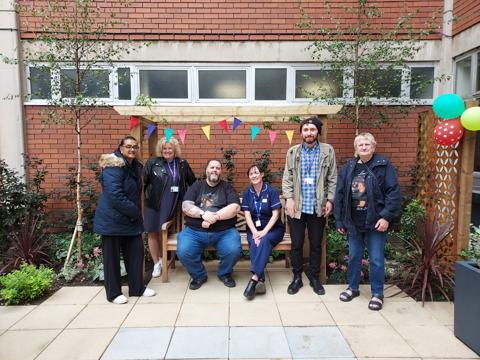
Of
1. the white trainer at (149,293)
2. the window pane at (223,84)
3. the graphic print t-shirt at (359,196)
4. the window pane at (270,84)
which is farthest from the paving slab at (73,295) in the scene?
the window pane at (270,84)

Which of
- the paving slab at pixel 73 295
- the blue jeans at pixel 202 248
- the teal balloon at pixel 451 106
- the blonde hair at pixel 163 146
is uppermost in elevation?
the teal balloon at pixel 451 106

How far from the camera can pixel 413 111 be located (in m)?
5.76

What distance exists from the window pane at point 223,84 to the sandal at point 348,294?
3632 millimetres

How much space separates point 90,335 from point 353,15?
19.2 feet

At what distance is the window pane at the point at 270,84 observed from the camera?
19.2ft

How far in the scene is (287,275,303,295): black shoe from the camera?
3.86 metres

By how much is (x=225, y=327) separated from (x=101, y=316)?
1278mm

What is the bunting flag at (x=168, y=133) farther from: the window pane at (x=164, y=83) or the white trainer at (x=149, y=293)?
the white trainer at (x=149, y=293)

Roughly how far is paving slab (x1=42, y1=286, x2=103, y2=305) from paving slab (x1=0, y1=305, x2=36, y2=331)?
0.19 m

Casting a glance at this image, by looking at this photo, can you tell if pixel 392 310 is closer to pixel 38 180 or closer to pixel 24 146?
pixel 38 180

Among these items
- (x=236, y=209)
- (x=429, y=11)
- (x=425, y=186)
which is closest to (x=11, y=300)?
(x=236, y=209)

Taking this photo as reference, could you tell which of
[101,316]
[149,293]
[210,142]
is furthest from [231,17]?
[101,316]

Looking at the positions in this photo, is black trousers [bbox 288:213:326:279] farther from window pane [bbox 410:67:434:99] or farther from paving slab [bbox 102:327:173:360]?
window pane [bbox 410:67:434:99]

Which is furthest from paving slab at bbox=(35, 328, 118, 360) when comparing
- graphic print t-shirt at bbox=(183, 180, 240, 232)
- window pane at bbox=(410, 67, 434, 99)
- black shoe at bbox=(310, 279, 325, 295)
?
window pane at bbox=(410, 67, 434, 99)
